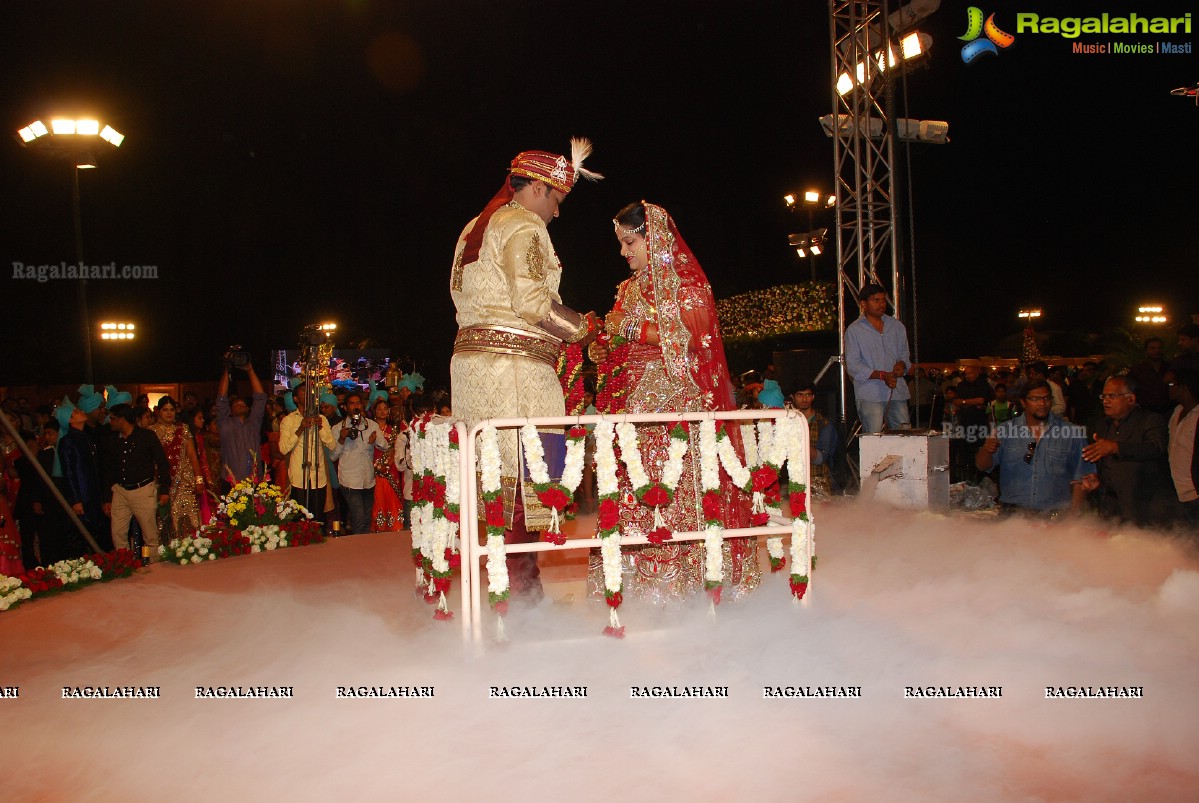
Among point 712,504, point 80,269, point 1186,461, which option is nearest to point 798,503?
point 712,504

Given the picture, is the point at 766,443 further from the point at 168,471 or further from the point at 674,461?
the point at 168,471

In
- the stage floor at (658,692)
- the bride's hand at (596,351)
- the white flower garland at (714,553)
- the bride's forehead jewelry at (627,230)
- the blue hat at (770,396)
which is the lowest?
the stage floor at (658,692)

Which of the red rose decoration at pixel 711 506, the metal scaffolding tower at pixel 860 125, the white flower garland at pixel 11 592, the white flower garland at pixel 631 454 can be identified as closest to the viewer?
the white flower garland at pixel 631 454

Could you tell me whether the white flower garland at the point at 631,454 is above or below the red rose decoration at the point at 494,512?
above

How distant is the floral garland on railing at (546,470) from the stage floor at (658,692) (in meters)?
0.55

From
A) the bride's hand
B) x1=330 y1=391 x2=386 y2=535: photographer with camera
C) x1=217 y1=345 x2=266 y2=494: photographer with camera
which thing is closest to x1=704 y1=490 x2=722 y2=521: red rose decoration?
the bride's hand

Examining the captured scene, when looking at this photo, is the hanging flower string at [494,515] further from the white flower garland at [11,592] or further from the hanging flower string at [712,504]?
the white flower garland at [11,592]

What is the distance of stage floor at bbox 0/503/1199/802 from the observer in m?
2.58

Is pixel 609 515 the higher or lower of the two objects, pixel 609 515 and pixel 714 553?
the higher

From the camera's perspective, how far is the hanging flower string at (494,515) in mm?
3650

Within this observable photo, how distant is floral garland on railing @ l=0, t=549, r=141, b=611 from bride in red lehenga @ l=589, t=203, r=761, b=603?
322cm

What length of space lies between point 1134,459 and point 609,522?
3615 mm

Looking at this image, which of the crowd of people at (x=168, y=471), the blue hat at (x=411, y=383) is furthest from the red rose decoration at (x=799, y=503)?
the blue hat at (x=411, y=383)

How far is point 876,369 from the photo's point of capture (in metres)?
7.24
